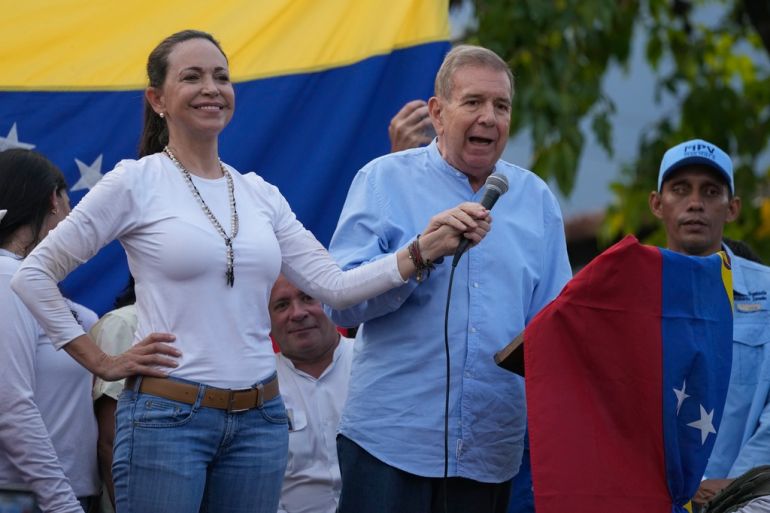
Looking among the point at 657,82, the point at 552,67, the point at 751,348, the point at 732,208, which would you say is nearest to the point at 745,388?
the point at 751,348

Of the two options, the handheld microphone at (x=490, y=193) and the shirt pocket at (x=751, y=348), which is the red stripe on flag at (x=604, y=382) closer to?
the handheld microphone at (x=490, y=193)

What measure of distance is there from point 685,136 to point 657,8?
1210 millimetres

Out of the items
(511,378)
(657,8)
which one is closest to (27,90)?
(511,378)

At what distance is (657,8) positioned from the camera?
945cm

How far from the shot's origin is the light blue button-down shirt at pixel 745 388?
17.2ft

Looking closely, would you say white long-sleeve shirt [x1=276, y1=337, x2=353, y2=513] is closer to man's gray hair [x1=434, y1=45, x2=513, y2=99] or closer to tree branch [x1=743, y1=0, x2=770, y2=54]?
man's gray hair [x1=434, y1=45, x2=513, y2=99]

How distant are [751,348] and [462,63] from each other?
1689 mm

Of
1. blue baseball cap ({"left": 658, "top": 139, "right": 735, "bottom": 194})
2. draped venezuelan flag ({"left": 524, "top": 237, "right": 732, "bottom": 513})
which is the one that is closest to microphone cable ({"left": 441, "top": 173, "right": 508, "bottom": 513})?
draped venezuelan flag ({"left": 524, "top": 237, "right": 732, "bottom": 513})

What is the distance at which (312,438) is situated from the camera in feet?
17.5

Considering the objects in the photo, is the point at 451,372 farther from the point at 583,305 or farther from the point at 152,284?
the point at 152,284

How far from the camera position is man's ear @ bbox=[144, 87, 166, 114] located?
418 centimetres

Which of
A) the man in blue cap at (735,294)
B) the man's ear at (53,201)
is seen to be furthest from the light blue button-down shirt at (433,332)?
the man in blue cap at (735,294)

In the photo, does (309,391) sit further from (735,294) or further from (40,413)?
(735,294)

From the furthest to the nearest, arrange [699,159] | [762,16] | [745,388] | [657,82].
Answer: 1. [657,82]
2. [762,16]
3. [699,159]
4. [745,388]
